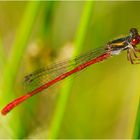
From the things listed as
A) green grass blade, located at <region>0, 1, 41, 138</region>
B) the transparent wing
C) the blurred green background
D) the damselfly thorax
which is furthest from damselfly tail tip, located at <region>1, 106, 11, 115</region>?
the damselfly thorax

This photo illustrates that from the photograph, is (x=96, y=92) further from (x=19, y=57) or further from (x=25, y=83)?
(x=19, y=57)

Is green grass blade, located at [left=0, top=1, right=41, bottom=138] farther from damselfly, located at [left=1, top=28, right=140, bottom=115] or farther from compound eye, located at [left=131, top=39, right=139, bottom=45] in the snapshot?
compound eye, located at [left=131, top=39, right=139, bottom=45]

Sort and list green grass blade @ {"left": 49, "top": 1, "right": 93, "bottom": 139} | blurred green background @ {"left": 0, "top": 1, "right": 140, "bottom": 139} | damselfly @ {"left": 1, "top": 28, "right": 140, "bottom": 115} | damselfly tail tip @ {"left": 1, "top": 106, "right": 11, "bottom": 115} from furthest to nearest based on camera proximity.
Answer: blurred green background @ {"left": 0, "top": 1, "right": 140, "bottom": 139} → damselfly @ {"left": 1, "top": 28, "right": 140, "bottom": 115} → damselfly tail tip @ {"left": 1, "top": 106, "right": 11, "bottom": 115} → green grass blade @ {"left": 49, "top": 1, "right": 93, "bottom": 139}

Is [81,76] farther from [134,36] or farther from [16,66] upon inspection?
[16,66]

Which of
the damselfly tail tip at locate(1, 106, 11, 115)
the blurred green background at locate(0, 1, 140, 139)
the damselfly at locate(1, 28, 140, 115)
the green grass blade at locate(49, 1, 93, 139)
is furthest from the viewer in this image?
the blurred green background at locate(0, 1, 140, 139)

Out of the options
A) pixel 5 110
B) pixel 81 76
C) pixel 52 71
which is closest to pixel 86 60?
pixel 52 71

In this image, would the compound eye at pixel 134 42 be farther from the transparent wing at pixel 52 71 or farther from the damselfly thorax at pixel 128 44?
the transparent wing at pixel 52 71

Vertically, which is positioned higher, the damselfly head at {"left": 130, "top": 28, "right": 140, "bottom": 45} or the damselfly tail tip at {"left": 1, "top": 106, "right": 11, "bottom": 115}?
the damselfly head at {"left": 130, "top": 28, "right": 140, "bottom": 45}

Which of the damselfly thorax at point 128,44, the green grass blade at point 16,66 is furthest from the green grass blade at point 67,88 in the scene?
the damselfly thorax at point 128,44
